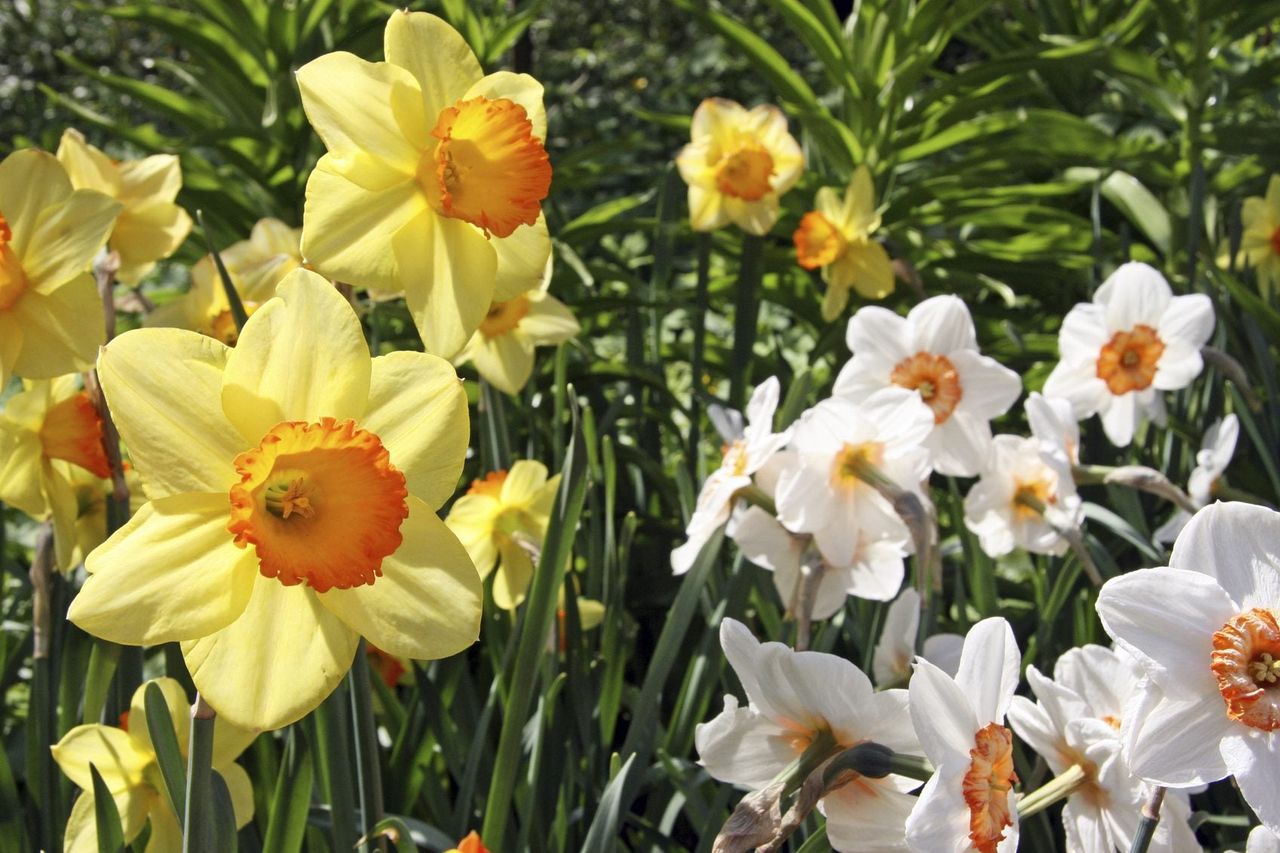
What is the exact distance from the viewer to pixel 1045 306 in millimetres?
2551

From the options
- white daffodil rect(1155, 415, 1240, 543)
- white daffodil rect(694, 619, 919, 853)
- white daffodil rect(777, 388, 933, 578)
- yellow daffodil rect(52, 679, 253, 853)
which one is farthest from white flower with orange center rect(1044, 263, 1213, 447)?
yellow daffodil rect(52, 679, 253, 853)

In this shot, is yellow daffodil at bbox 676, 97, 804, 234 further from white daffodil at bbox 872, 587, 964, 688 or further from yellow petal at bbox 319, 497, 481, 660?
yellow petal at bbox 319, 497, 481, 660

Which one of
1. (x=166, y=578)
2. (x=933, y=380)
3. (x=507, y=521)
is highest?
(x=166, y=578)

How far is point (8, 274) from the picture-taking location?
2.93 feet

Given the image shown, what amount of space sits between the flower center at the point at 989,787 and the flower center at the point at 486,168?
46cm

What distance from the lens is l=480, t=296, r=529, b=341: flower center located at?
1.53m

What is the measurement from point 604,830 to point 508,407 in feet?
3.85

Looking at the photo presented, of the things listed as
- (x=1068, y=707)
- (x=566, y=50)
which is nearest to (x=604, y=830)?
(x=1068, y=707)

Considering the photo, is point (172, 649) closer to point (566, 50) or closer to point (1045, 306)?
point (1045, 306)

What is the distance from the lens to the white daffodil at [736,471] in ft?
3.55

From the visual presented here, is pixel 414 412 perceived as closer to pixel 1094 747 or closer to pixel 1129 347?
pixel 1094 747

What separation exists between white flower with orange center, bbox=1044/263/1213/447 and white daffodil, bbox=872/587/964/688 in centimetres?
57

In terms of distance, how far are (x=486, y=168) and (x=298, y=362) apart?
22cm

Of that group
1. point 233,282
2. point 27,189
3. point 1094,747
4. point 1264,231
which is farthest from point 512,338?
point 1264,231
